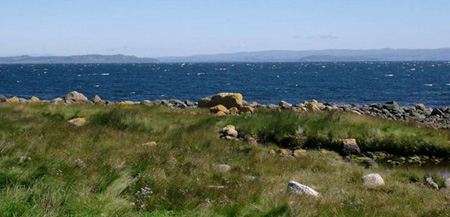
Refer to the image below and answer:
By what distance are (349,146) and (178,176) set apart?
9.49 metres

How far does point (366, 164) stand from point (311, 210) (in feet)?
28.1

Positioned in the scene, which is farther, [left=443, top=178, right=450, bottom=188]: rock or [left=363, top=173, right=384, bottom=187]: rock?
[left=443, top=178, right=450, bottom=188]: rock

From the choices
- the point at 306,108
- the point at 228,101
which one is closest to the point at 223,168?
the point at 228,101

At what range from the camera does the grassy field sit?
6.40 meters

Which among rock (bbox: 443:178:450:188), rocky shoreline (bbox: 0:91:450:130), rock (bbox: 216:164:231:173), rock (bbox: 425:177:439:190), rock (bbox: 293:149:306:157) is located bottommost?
rocky shoreline (bbox: 0:91:450:130)

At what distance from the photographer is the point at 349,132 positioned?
17.7m

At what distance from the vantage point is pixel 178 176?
8273 millimetres

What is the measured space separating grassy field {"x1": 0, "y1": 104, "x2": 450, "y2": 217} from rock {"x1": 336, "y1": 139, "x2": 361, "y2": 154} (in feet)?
1.73

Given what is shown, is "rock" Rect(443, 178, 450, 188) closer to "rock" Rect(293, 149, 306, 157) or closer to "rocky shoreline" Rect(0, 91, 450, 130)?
"rock" Rect(293, 149, 306, 157)

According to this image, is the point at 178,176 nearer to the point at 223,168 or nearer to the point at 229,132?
the point at 223,168

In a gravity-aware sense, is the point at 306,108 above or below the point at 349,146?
below

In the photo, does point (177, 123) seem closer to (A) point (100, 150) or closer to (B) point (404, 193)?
(A) point (100, 150)

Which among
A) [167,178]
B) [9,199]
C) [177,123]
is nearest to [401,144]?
[177,123]

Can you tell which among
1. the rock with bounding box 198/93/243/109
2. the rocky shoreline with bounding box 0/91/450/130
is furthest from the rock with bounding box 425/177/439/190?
the rock with bounding box 198/93/243/109
